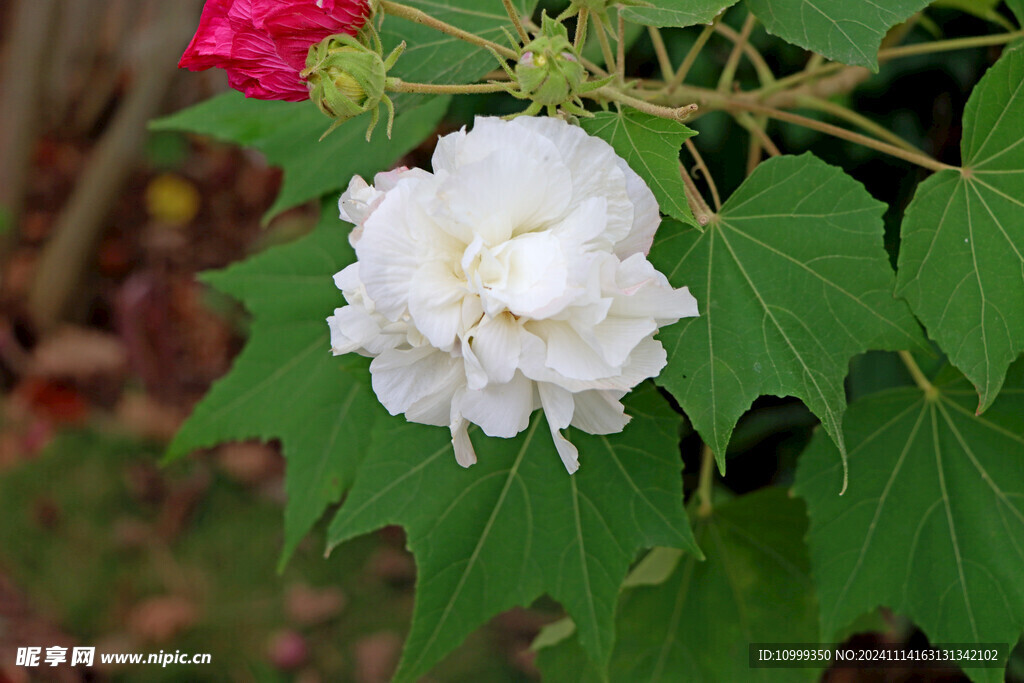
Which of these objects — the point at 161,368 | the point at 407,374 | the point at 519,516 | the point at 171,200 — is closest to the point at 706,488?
the point at 519,516

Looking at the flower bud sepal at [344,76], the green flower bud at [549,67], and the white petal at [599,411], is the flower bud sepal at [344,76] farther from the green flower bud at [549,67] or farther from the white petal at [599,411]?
the white petal at [599,411]

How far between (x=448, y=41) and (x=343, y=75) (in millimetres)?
219

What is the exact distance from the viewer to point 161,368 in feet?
7.37

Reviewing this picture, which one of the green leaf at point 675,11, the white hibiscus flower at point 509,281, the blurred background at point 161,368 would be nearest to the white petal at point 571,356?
the white hibiscus flower at point 509,281

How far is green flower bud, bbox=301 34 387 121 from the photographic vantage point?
0.55 m

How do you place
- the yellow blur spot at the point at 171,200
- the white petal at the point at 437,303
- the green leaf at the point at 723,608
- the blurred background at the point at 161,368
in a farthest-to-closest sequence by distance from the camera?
the yellow blur spot at the point at 171,200 < the blurred background at the point at 161,368 < the green leaf at the point at 723,608 < the white petal at the point at 437,303

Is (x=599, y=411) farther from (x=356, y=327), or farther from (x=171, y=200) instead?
(x=171, y=200)

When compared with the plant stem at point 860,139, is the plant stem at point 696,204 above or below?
below

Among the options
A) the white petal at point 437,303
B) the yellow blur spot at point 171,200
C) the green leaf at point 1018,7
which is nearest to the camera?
the white petal at point 437,303

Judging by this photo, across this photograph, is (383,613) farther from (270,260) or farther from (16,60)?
(16,60)

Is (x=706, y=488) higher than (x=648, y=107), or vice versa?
(x=648, y=107)

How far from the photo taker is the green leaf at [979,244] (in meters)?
0.63

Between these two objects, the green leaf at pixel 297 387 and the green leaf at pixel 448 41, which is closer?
the green leaf at pixel 448 41

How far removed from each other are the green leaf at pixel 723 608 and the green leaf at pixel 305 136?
60 cm
